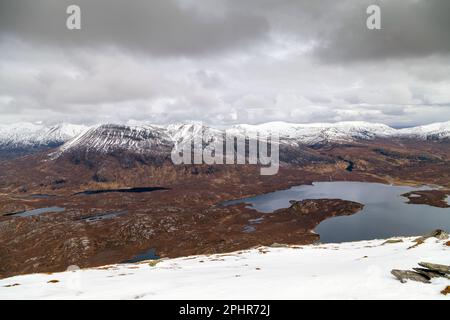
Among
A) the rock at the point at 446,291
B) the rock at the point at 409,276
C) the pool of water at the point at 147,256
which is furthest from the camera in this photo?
the pool of water at the point at 147,256

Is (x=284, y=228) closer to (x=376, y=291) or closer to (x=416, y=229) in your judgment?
(x=416, y=229)

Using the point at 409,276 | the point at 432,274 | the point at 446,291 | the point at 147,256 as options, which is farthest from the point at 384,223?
the point at 446,291

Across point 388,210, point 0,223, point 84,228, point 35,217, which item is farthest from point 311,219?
point 0,223

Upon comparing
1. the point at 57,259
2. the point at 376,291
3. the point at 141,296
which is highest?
the point at 376,291

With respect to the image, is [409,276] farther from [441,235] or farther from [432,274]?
[441,235]

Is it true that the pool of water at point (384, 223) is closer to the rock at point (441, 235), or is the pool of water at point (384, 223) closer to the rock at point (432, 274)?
the rock at point (441, 235)

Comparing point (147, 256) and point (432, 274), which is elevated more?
point (432, 274)

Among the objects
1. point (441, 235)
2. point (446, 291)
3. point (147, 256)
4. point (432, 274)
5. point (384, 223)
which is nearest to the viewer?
point (446, 291)

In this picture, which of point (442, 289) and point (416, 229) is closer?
point (442, 289)

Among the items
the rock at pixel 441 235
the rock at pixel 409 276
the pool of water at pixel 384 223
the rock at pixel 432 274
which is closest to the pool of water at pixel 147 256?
the pool of water at pixel 384 223

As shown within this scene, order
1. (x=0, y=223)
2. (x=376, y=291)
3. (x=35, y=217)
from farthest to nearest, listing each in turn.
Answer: (x=35, y=217) < (x=0, y=223) < (x=376, y=291)

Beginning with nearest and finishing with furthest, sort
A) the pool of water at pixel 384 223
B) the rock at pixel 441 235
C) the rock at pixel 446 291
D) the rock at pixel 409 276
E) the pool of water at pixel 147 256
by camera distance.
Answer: the rock at pixel 446 291, the rock at pixel 409 276, the rock at pixel 441 235, the pool of water at pixel 147 256, the pool of water at pixel 384 223
